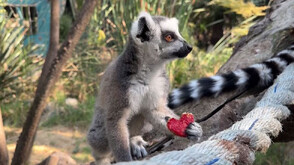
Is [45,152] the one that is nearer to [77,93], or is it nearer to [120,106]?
[77,93]

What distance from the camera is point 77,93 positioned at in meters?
7.67

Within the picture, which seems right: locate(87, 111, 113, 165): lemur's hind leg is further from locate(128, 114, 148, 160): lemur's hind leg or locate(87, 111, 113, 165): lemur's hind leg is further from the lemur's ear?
the lemur's ear

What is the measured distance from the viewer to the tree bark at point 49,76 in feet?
10.3

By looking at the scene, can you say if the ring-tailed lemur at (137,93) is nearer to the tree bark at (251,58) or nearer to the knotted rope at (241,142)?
the tree bark at (251,58)

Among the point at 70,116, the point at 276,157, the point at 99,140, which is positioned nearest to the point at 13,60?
the point at 70,116

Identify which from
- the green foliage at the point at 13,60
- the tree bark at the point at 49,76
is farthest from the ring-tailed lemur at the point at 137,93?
the green foliage at the point at 13,60

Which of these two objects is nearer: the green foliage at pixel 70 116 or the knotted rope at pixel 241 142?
the knotted rope at pixel 241 142

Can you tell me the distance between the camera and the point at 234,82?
2.52 meters

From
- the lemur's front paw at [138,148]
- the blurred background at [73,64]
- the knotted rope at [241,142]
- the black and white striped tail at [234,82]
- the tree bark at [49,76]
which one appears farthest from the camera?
the blurred background at [73,64]

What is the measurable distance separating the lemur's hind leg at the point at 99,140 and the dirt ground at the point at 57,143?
9.23 feet

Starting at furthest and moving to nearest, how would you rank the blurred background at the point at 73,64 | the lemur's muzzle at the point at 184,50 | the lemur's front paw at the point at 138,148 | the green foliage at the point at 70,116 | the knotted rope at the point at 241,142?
1. the green foliage at the point at 70,116
2. the blurred background at the point at 73,64
3. the lemur's muzzle at the point at 184,50
4. the lemur's front paw at the point at 138,148
5. the knotted rope at the point at 241,142

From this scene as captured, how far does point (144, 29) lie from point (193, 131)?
28.5 inches

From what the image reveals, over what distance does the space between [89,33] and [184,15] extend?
87.5 inches

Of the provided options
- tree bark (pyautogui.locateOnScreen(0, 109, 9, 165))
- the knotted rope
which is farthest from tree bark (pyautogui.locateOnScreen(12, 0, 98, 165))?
the knotted rope
